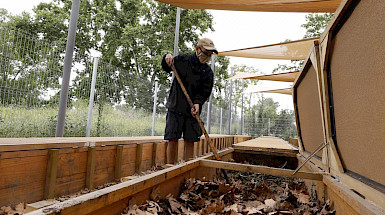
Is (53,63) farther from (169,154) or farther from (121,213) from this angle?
(121,213)

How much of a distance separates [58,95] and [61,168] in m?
3.03

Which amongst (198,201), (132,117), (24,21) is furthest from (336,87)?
(24,21)

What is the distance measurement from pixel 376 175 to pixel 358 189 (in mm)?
192

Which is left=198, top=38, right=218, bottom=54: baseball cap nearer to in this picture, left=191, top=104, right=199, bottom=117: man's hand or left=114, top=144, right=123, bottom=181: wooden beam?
left=191, top=104, right=199, bottom=117: man's hand

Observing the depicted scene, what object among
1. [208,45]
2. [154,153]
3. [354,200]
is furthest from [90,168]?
[354,200]

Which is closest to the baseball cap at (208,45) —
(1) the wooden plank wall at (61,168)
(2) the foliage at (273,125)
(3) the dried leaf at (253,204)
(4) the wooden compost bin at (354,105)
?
(4) the wooden compost bin at (354,105)

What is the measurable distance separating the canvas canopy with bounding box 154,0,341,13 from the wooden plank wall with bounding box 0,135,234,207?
7.11 feet

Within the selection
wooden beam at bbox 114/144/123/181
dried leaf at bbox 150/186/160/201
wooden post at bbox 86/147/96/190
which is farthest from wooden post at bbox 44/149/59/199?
dried leaf at bbox 150/186/160/201

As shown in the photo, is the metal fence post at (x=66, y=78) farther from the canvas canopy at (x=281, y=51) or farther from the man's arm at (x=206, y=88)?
the canvas canopy at (x=281, y=51)

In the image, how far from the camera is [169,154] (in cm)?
322

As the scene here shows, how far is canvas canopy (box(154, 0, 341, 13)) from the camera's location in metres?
3.39

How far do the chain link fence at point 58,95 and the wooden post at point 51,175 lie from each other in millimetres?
2237

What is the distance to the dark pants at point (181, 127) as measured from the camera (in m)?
3.11

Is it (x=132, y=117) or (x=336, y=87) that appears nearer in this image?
(x=336, y=87)
